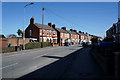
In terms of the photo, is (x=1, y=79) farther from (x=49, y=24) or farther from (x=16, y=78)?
(x=49, y=24)

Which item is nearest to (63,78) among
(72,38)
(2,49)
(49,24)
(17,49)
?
(2,49)

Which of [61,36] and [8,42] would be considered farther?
[61,36]

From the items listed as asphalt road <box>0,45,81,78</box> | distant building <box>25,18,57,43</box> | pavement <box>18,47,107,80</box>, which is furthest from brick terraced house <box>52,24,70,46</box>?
pavement <box>18,47,107,80</box>

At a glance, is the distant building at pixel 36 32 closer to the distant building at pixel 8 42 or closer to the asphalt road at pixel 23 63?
the distant building at pixel 8 42

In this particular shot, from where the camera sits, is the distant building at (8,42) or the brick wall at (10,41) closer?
the distant building at (8,42)

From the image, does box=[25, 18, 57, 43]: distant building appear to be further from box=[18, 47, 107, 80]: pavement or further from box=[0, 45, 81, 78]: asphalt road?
box=[18, 47, 107, 80]: pavement

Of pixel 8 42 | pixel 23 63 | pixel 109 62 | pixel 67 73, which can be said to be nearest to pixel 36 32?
pixel 8 42

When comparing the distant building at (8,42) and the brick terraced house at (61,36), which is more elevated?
the brick terraced house at (61,36)

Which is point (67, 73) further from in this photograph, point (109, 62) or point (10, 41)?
point (10, 41)

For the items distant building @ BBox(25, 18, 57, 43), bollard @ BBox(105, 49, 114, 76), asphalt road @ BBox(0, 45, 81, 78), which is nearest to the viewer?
bollard @ BBox(105, 49, 114, 76)

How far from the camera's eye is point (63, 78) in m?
7.88

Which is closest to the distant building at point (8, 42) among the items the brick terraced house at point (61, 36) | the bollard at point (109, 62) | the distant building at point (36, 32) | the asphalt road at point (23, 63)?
the asphalt road at point (23, 63)

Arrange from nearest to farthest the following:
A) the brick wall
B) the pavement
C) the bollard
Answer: the pavement
the bollard
the brick wall

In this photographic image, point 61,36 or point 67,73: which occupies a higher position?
point 61,36
